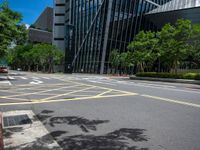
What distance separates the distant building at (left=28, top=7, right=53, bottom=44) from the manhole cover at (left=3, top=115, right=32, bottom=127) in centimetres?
11740

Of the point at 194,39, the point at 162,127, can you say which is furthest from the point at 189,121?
the point at 194,39

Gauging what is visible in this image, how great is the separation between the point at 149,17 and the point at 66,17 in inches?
1332

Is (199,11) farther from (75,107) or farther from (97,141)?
(97,141)

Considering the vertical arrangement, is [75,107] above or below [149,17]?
below

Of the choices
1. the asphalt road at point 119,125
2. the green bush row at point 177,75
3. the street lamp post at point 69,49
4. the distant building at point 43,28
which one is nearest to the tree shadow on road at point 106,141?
the asphalt road at point 119,125

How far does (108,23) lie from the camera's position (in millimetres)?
59000

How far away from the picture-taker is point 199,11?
5538 centimetres

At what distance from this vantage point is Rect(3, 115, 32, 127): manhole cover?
717 centimetres

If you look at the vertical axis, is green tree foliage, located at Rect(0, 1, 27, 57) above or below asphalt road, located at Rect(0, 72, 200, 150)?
above

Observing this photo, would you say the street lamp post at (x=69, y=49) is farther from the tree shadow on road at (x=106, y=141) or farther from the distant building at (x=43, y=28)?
the tree shadow on road at (x=106, y=141)

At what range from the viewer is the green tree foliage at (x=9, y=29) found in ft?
83.5

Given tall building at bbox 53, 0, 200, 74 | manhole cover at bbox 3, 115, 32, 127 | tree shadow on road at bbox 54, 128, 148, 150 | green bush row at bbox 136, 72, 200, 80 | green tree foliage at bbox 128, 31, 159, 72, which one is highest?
tall building at bbox 53, 0, 200, 74

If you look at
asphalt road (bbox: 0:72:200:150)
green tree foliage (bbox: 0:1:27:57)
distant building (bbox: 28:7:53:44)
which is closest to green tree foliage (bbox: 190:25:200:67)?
green tree foliage (bbox: 0:1:27:57)

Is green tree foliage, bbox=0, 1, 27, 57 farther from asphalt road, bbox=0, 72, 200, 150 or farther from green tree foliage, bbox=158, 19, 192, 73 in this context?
green tree foliage, bbox=158, 19, 192, 73
